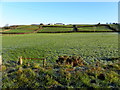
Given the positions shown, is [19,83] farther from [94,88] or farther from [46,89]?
[94,88]

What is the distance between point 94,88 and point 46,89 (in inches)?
106

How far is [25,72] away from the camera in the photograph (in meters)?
9.98

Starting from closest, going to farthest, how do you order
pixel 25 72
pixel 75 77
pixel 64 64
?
pixel 75 77 → pixel 25 72 → pixel 64 64

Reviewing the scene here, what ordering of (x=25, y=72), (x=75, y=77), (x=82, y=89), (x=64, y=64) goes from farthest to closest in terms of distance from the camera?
(x=64, y=64)
(x=25, y=72)
(x=75, y=77)
(x=82, y=89)

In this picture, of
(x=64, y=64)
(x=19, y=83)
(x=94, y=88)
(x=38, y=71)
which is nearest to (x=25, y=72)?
(x=38, y=71)

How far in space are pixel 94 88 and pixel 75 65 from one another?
4.30m

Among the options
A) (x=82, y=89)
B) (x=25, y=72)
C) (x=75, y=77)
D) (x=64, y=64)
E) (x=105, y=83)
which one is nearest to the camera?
(x=82, y=89)

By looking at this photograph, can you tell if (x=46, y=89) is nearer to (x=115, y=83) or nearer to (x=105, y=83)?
(x=105, y=83)

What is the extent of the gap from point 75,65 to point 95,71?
2.24 meters

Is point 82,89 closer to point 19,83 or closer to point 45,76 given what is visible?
point 45,76

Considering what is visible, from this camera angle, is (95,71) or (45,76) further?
(95,71)

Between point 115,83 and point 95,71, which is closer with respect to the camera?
point 115,83

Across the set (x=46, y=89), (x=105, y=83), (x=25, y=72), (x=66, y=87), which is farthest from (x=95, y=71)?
(x=25, y=72)

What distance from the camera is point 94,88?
7648 mm
